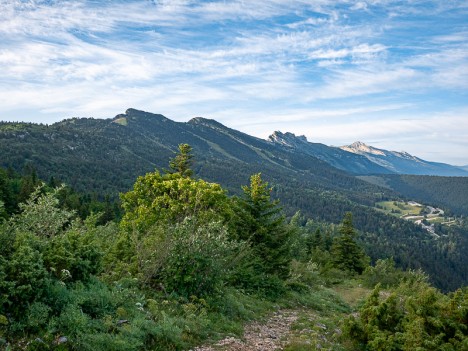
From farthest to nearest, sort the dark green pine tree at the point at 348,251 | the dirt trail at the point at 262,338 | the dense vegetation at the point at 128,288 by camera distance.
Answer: the dark green pine tree at the point at 348,251, the dirt trail at the point at 262,338, the dense vegetation at the point at 128,288

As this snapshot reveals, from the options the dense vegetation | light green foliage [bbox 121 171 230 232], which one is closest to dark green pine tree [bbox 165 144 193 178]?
light green foliage [bbox 121 171 230 232]

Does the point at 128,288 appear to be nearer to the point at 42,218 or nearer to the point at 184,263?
the point at 184,263

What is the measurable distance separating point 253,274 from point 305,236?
149ft

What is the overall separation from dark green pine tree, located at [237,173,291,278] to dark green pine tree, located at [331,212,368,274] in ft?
72.2

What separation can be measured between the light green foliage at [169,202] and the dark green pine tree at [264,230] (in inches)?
64.4

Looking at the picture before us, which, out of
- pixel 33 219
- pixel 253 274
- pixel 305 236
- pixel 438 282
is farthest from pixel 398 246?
pixel 33 219

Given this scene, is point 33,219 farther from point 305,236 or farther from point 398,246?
point 398,246

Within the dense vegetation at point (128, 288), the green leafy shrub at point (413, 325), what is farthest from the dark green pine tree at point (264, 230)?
the green leafy shrub at point (413, 325)

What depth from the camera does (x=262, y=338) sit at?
10625mm

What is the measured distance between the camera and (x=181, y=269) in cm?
1152

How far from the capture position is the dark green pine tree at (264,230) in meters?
20.0

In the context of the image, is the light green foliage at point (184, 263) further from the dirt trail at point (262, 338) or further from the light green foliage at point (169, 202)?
the light green foliage at point (169, 202)

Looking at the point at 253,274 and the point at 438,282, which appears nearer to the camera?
the point at 253,274

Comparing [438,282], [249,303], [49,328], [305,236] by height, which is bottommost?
[438,282]
